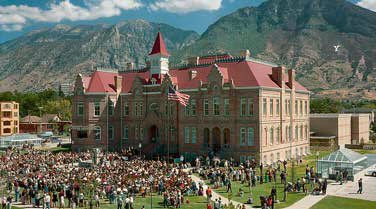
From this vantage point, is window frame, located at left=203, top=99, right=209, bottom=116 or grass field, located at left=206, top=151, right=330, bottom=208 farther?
window frame, located at left=203, top=99, right=209, bottom=116

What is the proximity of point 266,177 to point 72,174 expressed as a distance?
65.6 ft

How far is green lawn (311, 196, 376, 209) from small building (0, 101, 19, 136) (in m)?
96.8

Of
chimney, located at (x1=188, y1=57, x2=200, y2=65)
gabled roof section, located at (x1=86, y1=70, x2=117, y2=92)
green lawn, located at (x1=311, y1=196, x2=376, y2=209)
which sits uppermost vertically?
chimney, located at (x1=188, y1=57, x2=200, y2=65)

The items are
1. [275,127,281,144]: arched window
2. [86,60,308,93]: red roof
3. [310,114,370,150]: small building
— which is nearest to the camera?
[86,60,308,93]: red roof

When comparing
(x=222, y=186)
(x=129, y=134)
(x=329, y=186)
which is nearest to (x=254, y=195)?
(x=222, y=186)

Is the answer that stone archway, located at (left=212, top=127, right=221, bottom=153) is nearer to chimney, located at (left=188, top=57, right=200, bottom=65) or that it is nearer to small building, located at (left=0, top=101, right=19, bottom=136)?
chimney, located at (left=188, top=57, right=200, bottom=65)

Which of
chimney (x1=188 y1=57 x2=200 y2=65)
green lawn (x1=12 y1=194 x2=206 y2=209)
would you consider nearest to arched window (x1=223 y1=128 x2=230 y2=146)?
chimney (x1=188 y1=57 x2=200 y2=65)

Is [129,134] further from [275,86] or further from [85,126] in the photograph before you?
[275,86]

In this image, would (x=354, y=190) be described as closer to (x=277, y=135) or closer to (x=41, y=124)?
(x=277, y=135)

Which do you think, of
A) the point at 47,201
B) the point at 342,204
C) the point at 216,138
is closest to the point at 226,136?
the point at 216,138

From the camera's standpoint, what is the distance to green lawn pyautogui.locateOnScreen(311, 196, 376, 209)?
1331 inches

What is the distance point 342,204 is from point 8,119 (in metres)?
101

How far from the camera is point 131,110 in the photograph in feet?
228

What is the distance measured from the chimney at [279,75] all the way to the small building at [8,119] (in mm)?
80137
